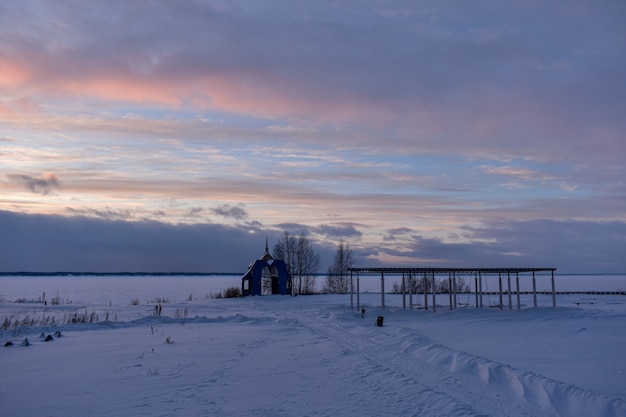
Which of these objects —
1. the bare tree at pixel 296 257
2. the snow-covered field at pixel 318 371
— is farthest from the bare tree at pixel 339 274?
the snow-covered field at pixel 318 371

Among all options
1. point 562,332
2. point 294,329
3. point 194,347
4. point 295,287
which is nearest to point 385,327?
point 294,329

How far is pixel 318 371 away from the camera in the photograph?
14.1 meters

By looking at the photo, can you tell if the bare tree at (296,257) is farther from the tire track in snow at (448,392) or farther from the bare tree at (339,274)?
the tire track in snow at (448,392)

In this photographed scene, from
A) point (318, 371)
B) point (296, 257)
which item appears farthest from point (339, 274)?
point (318, 371)

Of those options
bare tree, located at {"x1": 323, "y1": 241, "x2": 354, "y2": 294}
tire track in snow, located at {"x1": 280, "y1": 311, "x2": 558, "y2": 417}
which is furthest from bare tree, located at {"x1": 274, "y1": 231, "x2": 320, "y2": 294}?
tire track in snow, located at {"x1": 280, "y1": 311, "x2": 558, "y2": 417}

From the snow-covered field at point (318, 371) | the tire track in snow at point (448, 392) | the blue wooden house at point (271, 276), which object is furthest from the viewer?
the blue wooden house at point (271, 276)

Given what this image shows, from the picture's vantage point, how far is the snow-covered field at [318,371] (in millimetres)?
10414

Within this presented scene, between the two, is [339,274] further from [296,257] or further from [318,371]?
[318,371]

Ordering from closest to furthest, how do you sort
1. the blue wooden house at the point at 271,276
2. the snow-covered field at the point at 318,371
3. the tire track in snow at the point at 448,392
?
the tire track in snow at the point at 448,392
the snow-covered field at the point at 318,371
the blue wooden house at the point at 271,276

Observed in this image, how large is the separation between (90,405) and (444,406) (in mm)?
7023

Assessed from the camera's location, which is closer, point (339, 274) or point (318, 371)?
point (318, 371)

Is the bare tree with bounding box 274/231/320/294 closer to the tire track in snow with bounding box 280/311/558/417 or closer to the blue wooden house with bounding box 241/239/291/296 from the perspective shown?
the blue wooden house with bounding box 241/239/291/296

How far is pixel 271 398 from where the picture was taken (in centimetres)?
1127

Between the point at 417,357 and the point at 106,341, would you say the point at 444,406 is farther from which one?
the point at 106,341
